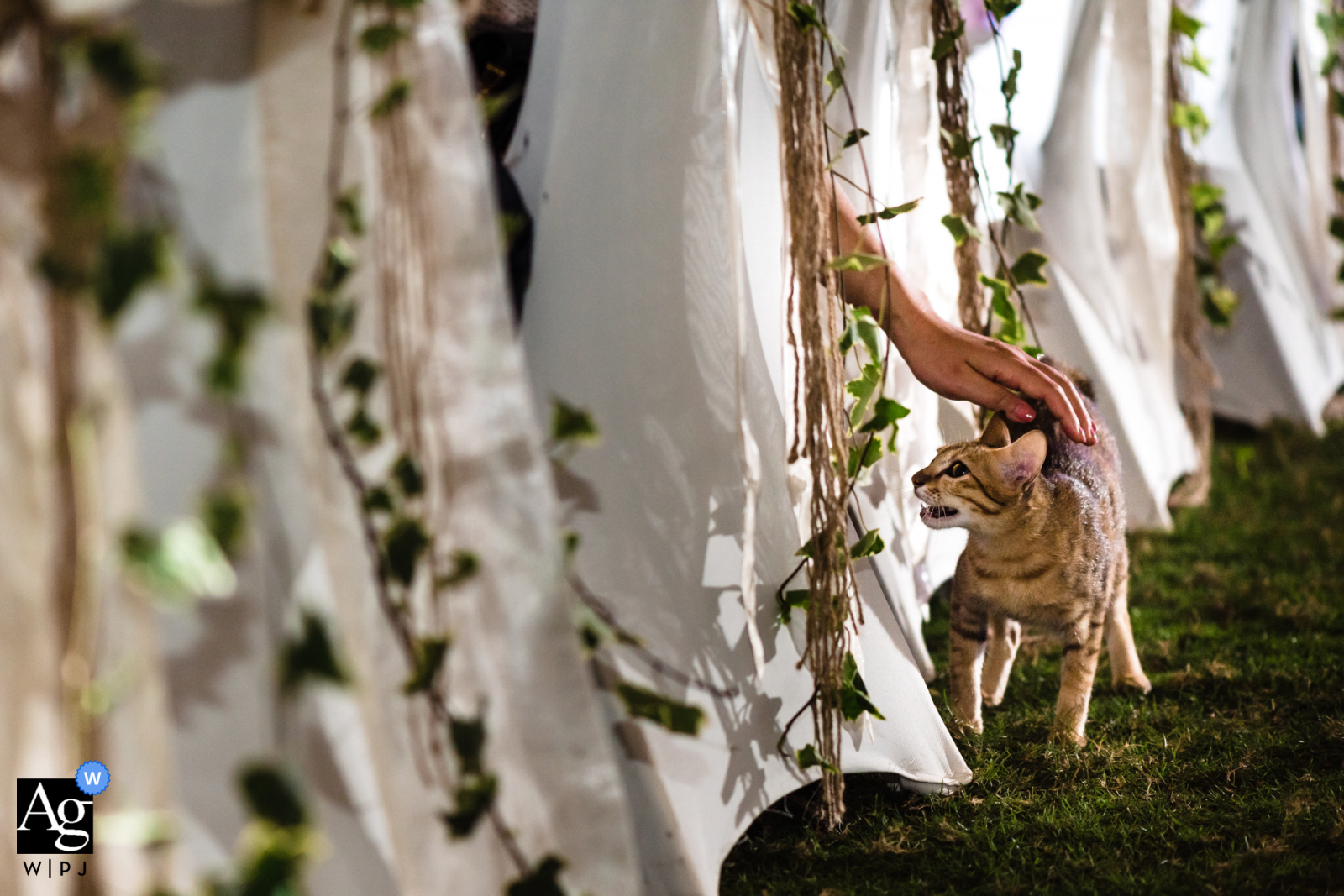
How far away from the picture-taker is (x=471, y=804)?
0.81 meters

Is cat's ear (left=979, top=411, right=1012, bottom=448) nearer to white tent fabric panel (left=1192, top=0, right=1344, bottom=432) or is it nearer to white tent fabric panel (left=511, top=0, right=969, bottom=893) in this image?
white tent fabric panel (left=511, top=0, right=969, bottom=893)

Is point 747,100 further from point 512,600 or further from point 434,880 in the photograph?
point 434,880

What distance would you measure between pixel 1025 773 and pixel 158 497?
3.99 feet

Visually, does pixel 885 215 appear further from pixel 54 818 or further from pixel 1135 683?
pixel 54 818

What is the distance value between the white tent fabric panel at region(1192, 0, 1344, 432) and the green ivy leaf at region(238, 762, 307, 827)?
332cm

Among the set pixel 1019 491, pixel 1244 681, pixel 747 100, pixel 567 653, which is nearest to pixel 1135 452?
pixel 1244 681

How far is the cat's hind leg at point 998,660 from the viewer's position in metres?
1.77

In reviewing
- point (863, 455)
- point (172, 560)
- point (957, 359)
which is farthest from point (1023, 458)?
point (172, 560)

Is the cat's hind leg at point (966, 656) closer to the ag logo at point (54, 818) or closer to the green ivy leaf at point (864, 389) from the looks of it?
the green ivy leaf at point (864, 389)

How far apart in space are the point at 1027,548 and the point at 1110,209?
1.45 metres

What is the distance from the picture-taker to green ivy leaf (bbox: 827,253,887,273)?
118 centimetres

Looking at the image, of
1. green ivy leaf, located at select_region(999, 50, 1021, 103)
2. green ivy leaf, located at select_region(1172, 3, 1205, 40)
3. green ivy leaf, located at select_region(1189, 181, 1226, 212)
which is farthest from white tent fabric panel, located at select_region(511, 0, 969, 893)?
green ivy leaf, located at select_region(1189, 181, 1226, 212)

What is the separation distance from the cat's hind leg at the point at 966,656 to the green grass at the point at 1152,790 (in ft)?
0.16

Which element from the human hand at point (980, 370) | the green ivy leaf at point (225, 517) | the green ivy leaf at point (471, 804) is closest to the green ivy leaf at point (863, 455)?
the human hand at point (980, 370)
